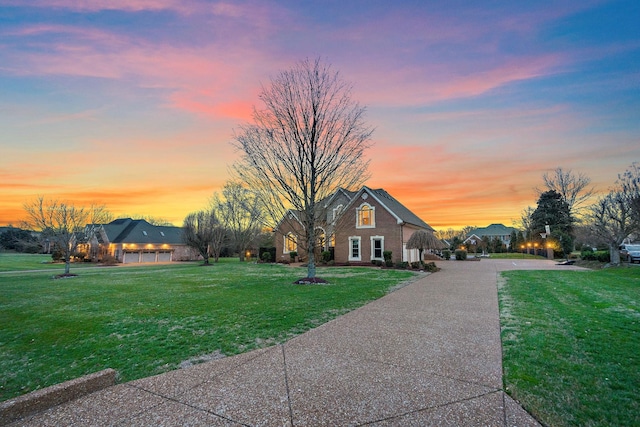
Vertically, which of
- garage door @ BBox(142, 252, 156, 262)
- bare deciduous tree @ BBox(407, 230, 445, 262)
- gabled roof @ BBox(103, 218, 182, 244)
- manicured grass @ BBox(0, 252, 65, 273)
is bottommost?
manicured grass @ BBox(0, 252, 65, 273)

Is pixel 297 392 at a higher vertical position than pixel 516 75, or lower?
lower

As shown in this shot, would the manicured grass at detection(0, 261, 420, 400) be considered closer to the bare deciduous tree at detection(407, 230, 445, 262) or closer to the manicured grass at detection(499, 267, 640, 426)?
the manicured grass at detection(499, 267, 640, 426)

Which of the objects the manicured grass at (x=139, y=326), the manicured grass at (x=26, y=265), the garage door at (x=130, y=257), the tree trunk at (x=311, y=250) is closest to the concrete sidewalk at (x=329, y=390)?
the manicured grass at (x=139, y=326)

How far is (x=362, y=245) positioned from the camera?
25.9m

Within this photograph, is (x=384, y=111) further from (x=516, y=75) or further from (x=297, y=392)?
(x=297, y=392)

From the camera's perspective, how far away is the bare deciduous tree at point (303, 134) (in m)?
14.4

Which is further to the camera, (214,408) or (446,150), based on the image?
(446,150)

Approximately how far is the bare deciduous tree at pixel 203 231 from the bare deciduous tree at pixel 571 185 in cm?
4156

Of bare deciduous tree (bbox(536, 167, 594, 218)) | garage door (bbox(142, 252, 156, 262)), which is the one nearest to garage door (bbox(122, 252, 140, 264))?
garage door (bbox(142, 252, 156, 262))

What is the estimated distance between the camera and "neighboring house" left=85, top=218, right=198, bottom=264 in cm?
3947

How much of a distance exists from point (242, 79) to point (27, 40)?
704cm

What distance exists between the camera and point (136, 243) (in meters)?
40.1

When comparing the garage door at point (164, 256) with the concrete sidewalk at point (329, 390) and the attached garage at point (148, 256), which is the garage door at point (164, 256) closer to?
the attached garage at point (148, 256)

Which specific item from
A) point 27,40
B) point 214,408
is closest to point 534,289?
point 214,408
